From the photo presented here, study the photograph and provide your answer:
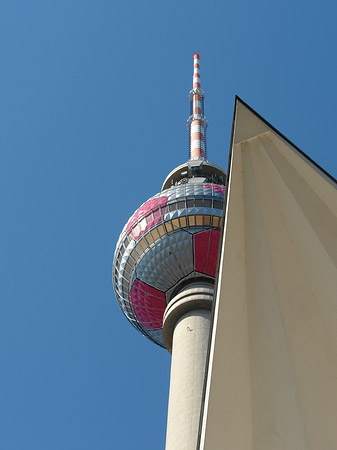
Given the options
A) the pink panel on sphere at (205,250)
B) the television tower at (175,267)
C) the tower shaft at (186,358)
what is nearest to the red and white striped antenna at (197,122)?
the television tower at (175,267)

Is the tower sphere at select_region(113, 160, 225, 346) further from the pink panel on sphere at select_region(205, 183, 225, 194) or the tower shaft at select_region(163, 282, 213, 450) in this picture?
the tower shaft at select_region(163, 282, 213, 450)

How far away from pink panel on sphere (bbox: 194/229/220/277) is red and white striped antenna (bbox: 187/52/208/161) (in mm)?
7679

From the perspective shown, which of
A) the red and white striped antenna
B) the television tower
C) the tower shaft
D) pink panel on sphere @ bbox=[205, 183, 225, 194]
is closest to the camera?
the tower shaft

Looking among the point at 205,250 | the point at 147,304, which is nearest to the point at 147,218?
the point at 205,250

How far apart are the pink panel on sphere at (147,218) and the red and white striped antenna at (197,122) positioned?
6.15 metres

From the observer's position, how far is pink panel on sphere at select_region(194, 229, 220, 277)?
24.0m

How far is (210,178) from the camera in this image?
28.3 metres

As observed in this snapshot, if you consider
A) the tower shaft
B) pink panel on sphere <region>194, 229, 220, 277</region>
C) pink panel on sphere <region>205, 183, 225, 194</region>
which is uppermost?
pink panel on sphere <region>205, 183, 225, 194</region>

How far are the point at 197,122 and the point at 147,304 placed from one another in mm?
12069

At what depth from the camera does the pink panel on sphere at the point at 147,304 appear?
82.6ft

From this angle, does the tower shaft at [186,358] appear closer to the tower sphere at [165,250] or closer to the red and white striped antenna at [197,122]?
the tower sphere at [165,250]

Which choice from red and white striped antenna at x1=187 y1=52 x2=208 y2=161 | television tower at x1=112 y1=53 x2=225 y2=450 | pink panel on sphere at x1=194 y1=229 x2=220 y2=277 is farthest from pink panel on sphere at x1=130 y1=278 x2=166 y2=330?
red and white striped antenna at x1=187 y1=52 x2=208 y2=161

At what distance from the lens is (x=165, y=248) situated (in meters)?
24.6

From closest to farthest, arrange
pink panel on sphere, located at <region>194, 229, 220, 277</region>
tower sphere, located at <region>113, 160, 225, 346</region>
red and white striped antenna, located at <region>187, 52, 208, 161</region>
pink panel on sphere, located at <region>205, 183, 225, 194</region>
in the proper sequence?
pink panel on sphere, located at <region>194, 229, 220, 277</region>, tower sphere, located at <region>113, 160, 225, 346</region>, pink panel on sphere, located at <region>205, 183, 225, 194</region>, red and white striped antenna, located at <region>187, 52, 208, 161</region>
